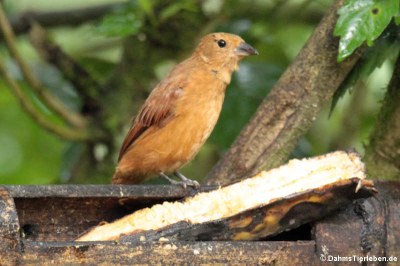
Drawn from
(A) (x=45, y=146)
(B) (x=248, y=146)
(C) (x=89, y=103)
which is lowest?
(A) (x=45, y=146)

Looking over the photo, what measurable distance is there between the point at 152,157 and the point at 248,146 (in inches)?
20.3

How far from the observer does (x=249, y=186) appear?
331cm

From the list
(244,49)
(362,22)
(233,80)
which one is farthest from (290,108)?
(233,80)

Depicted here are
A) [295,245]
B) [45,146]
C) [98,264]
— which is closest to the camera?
[98,264]

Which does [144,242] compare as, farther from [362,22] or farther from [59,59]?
[59,59]

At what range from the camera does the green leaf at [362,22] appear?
367 centimetres

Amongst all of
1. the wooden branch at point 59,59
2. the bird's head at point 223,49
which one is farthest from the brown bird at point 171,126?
the wooden branch at point 59,59

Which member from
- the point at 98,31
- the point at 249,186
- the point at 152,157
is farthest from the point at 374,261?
the point at 98,31

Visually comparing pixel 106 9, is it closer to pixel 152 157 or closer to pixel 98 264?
pixel 152 157

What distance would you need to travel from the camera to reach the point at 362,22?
3697 millimetres

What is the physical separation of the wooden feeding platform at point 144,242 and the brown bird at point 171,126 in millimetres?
1007

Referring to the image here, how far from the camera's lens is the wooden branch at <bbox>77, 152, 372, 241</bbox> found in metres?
3.12

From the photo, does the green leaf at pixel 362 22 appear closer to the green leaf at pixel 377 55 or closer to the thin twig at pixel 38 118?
the green leaf at pixel 377 55

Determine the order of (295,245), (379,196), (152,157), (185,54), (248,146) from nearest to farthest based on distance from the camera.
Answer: (295,245) < (379,196) < (248,146) < (152,157) < (185,54)
